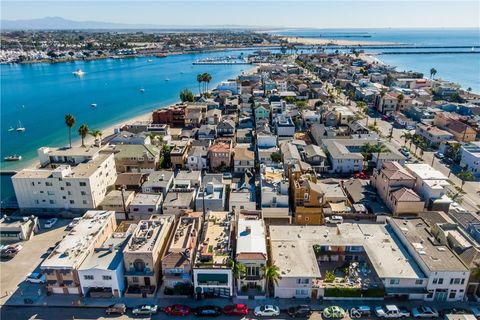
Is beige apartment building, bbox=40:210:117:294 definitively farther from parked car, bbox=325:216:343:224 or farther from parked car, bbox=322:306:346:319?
parked car, bbox=325:216:343:224

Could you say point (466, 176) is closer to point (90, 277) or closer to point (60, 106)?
point (90, 277)

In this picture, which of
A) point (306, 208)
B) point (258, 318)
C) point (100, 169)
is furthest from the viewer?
point (100, 169)

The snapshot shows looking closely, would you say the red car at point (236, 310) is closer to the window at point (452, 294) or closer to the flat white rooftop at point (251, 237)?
the flat white rooftop at point (251, 237)

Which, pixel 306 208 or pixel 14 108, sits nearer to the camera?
pixel 306 208

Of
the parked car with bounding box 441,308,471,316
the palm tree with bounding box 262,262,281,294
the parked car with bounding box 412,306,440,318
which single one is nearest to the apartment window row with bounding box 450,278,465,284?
the parked car with bounding box 441,308,471,316

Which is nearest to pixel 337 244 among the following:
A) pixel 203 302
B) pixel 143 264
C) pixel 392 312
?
pixel 392 312

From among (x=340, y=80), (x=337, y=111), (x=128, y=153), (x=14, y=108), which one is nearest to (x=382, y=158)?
(x=337, y=111)

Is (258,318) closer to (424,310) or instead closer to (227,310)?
(227,310)
